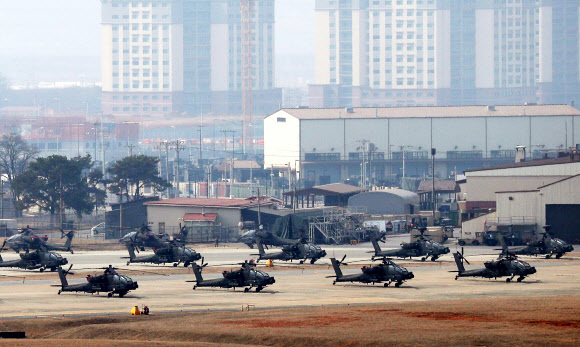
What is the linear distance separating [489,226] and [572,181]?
9440 mm

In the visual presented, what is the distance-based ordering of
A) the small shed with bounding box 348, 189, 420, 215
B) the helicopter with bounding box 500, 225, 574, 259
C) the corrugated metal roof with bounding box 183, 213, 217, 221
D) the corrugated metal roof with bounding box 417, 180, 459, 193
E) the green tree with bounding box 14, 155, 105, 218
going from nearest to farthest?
the helicopter with bounding box 500, 225, 574, 259
the corrugated metal roof with bounding box 183, 213, 217, 221
the green tree with bounding box 14, 155, 105, 218
the small shed with bounding box 348, 189, 420, 215
the corrugated metal roof with bounding box 417, 180, 459, 193

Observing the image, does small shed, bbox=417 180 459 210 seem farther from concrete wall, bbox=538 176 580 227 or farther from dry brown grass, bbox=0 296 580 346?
dry brown grass, bbox=0 296 580 346

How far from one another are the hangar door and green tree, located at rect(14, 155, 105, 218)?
61.3 meters

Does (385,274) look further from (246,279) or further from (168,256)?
(168,256)

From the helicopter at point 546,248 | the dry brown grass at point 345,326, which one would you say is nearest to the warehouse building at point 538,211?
the helicopter at point 546,248

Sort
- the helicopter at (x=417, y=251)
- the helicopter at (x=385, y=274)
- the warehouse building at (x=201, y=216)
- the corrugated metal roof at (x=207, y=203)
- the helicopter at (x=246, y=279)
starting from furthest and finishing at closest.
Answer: the corrugated metal roof at (x=207, y=203), the warehouse building at (x=201, y=216), the helicopter at (x=417, y=251), the helicopter at (x=385, y=274), the helicopter at (x=246, y=279)

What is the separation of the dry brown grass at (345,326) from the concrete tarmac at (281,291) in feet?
14.7

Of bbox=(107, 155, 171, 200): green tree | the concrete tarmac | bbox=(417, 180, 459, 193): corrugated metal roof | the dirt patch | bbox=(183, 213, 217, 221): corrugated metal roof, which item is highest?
bbox=(107, 155, 171, 200): green tree

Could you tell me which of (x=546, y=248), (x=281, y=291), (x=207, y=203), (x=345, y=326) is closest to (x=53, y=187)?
(x=207, y=203)

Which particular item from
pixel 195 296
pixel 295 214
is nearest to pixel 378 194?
pixel 295 214

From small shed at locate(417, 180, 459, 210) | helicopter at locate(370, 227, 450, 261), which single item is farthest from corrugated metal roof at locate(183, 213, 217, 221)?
small shed at locate(417, 180, 459, 210)

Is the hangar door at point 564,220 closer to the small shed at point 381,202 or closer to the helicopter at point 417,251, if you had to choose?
the helicopter at point 417,251

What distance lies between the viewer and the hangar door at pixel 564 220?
353ft

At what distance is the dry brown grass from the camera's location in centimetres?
4419
